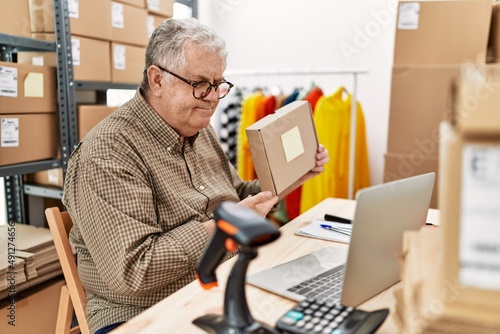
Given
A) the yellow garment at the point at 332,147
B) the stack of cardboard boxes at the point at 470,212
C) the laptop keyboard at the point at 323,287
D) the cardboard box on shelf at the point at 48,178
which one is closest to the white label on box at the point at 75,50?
the cardboard box on shelf at the point at 48,178

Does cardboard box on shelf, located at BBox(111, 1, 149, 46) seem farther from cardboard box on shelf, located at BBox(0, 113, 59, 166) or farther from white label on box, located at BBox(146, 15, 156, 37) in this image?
cardboard box on shelf, located at BBox(0, 113, 59, 166)

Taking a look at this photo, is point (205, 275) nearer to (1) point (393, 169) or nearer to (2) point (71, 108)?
(2) point (71, 108)

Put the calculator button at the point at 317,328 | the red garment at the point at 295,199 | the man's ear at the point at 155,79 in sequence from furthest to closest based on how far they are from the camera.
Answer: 1. the red garment at the point at 295,199
2. the man's ear at the point at 155,79
3. the calculator button at the point at 317,328

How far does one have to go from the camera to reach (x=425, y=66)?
2049 mm

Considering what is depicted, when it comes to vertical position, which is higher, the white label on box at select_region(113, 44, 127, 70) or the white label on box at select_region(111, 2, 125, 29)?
the white label on box at select_region(111, 2, 125, 29)

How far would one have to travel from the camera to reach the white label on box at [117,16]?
2.09m

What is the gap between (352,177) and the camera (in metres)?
2.60

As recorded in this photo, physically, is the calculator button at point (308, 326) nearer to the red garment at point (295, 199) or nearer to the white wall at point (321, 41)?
the red garment at point (295, 199)

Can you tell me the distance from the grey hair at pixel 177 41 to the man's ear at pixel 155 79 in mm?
22

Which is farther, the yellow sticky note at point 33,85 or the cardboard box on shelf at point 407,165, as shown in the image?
the cardboard box on shelf at point 407,165

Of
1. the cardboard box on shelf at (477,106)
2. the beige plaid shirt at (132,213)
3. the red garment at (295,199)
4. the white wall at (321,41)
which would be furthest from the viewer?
the white wall at (321,41)

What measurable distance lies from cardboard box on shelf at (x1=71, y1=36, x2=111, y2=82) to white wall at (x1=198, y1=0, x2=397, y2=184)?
1.25m

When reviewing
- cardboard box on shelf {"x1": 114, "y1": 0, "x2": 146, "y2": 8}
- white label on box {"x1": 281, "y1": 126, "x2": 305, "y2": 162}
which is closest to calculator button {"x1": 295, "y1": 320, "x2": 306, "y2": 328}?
white label on box {"x1": 281, "y1": 126, "x2": 305, "y2": 162}

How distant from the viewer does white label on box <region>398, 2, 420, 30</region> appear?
2.04m
